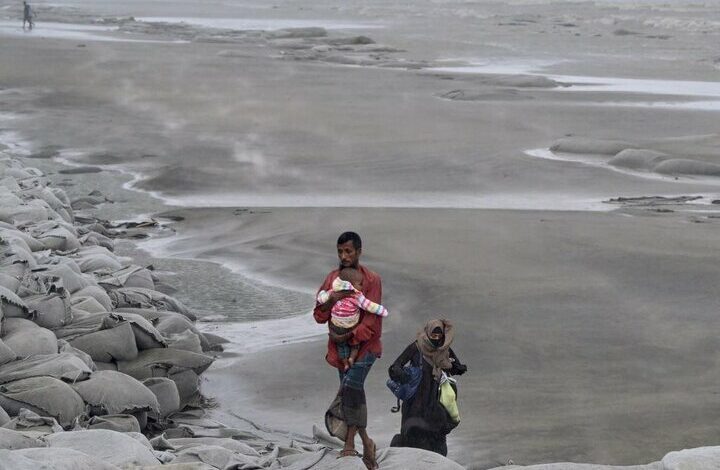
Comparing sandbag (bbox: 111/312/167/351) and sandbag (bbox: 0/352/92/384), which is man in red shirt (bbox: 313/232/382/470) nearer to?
sandbag (bbox: 0/352/92/384)

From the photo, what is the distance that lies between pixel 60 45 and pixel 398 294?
2403 centimetres

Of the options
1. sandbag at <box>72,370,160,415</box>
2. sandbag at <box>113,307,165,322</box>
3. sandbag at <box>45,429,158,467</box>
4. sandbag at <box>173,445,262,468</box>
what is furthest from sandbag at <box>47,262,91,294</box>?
sandbag at <box>45,429,158,467</box>

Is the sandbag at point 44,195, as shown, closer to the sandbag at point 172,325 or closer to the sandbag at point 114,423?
the sandbag at point 172,325

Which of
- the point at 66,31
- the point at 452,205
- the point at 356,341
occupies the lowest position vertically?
the point at 66,31

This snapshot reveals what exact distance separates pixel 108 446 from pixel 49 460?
602 mm

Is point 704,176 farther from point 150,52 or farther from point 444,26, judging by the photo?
point 444,26

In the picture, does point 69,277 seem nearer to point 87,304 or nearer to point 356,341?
point 87,304

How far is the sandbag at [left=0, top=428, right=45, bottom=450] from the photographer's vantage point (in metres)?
4.71

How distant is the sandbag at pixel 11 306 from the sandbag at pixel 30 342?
239 mm

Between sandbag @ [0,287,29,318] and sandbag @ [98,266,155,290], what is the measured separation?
5.63ft

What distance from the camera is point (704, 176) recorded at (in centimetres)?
1450

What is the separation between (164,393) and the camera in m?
6.68

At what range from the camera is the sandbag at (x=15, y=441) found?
471 centimetres

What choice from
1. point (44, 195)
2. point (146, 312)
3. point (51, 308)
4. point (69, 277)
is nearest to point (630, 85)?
point (44, 195)
